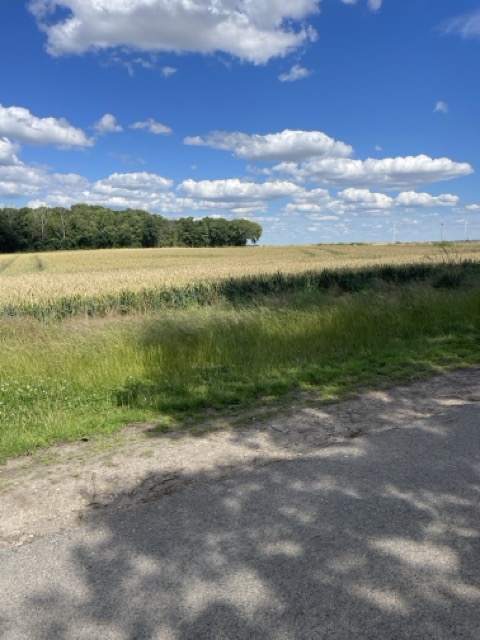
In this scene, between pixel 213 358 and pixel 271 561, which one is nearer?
pixel 271 561

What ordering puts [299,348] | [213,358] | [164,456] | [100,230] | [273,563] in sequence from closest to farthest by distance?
1. [273,563]
2. [164,456]
3. [213,358]
4. [299,348]
5. [100,230]

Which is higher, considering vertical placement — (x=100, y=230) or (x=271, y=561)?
(x=100, y=230)

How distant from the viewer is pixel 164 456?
14.0 ft

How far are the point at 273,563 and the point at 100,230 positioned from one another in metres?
108

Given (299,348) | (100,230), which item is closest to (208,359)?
(299,348)

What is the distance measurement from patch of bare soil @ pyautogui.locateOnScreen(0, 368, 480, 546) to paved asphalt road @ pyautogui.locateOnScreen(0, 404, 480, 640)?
21 centimetres

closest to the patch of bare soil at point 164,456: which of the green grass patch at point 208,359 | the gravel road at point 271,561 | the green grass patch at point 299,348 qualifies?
the gravel road at point 271,561

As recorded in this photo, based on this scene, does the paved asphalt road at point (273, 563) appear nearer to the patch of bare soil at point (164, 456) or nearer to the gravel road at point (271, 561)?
the gravel road at point (271, 561)

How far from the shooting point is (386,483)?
3547mm

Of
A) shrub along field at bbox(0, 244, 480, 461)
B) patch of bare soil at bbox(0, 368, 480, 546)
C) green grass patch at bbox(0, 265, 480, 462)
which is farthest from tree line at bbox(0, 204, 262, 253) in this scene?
patch of bare soil at bbox(0, 368, 480, 546)

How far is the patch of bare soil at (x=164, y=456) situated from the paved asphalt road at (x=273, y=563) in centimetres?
21

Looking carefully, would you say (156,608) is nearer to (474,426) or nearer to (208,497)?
(208,497)

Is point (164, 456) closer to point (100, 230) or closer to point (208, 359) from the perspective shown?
point (208, 359)

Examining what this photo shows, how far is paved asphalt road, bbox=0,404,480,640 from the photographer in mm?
2299
